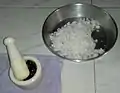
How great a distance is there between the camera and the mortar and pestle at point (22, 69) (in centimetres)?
68

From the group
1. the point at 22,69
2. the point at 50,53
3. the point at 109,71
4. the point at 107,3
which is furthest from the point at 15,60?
the point at 107,3

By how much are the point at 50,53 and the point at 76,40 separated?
10cm

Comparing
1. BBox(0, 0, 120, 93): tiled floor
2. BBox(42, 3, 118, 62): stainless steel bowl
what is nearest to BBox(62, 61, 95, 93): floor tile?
BBox(0, 0, 120, 93): tiled floor

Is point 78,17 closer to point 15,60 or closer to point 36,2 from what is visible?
point 36,2

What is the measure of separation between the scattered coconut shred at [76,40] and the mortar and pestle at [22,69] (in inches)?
5.3

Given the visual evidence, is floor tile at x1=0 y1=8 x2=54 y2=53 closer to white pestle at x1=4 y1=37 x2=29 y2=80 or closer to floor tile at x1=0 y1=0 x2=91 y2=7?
floor tile at x1=0 y1=0 x2=91 y2=7

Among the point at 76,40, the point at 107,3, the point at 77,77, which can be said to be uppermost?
the point at 107,3

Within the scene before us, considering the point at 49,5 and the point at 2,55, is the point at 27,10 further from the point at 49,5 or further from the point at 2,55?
the point at 2,55

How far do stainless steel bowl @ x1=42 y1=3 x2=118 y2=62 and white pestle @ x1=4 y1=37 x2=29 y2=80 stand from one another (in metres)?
0.18

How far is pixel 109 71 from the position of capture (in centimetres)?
79

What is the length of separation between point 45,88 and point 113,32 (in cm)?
30

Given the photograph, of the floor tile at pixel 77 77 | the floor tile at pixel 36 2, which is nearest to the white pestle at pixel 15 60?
the floor tile at pixel 77 77

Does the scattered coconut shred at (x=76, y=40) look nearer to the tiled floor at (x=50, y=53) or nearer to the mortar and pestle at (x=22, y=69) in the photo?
the tiled floor at (x=50, y=53)

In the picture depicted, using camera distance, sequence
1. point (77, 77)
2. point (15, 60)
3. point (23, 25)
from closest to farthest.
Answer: point (15, 60), point (77, 77), point (23, 25)
